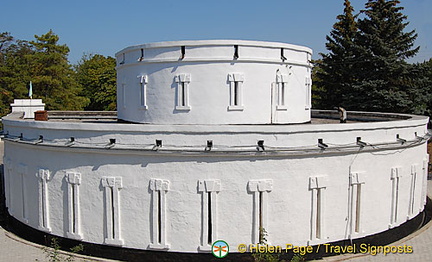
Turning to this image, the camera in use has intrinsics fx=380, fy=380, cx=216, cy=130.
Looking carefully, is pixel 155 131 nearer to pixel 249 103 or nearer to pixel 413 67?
pixel 249 103

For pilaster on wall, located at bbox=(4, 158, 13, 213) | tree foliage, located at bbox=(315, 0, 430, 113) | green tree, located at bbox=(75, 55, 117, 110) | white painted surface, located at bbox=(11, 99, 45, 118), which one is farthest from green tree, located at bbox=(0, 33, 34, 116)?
tree foliage, located at bbox=(315, 0, 430, 113)

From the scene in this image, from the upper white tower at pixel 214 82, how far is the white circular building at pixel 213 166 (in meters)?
0.05

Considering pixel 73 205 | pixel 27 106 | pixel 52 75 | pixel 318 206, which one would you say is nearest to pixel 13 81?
pixel 52 75

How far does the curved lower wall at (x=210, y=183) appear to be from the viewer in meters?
13.5

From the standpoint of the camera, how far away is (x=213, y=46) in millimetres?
16500

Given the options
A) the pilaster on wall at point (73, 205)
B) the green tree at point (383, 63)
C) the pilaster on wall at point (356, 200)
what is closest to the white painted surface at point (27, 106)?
the pilaster on wall at point (73, 205)

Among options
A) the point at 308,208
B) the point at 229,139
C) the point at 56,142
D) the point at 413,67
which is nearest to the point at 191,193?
the point at 229,139

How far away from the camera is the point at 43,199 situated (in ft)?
51.5

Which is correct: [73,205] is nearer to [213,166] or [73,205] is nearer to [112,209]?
[112,209]

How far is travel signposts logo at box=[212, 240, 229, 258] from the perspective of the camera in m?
13.5

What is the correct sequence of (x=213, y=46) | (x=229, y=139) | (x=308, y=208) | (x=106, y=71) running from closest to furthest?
(x=229, y=139) < (x=308, y=208) < (x=213, y=46) < (x=106, y=71)

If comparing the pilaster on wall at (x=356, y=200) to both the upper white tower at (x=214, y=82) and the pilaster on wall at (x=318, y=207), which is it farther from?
the upper white tower at (x=214, y=82)

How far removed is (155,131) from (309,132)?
221 inches

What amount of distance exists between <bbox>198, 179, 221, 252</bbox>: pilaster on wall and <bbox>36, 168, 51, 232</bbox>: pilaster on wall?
6.68 m
